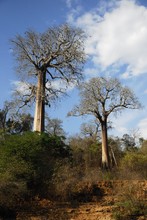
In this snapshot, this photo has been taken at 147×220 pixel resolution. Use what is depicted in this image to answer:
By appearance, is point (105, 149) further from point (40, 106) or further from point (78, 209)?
point (78, 209)

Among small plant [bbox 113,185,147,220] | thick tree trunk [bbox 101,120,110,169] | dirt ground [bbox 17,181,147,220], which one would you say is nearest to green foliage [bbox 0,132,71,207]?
dirt ground [bbox 17,181,147,220]

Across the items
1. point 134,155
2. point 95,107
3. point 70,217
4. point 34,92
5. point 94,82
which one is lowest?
point 70,217

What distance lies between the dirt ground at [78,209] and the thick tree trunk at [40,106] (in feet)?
18.6

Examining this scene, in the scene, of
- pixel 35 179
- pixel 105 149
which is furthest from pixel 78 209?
pixel 105 149

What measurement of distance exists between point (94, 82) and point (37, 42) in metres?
10.1

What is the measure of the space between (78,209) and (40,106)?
25.7 ft

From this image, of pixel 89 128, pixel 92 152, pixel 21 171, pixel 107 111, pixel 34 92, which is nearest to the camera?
pixel 21 171

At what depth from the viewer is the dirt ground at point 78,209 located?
9.91 meters

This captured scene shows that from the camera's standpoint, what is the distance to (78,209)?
34.5 feet

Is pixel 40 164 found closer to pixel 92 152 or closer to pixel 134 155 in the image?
pixel 134 155

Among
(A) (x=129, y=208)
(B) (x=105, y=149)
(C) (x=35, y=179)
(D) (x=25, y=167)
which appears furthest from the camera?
(B) (x=105, y=149)

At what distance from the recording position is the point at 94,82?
28125 millimetres

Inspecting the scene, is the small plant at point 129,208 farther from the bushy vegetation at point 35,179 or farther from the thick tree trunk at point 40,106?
the thick tree trunk at point 40,106

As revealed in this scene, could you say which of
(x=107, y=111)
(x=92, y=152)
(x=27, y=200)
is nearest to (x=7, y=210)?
(x=27, y=200)
